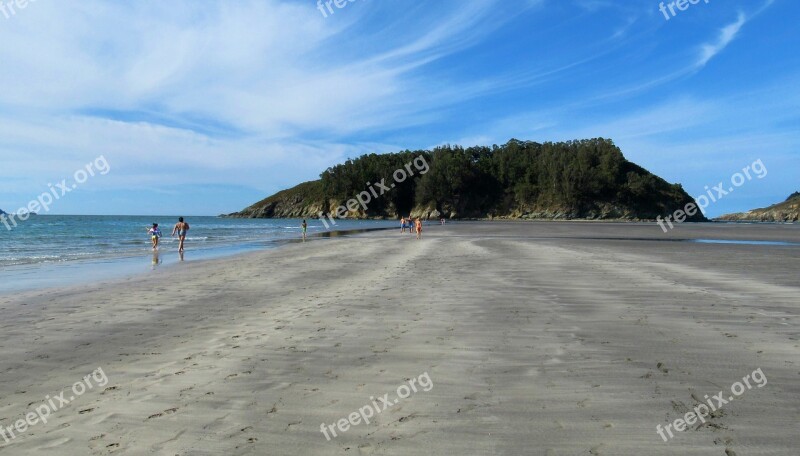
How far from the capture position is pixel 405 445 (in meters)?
3.93

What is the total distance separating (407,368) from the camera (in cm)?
586

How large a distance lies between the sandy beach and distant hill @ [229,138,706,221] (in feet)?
467

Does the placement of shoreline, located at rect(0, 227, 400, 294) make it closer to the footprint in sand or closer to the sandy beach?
the sandy beach

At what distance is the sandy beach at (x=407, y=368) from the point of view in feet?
13.2

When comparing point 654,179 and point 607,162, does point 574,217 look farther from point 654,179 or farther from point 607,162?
point 654,179

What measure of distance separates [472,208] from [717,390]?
159224mm

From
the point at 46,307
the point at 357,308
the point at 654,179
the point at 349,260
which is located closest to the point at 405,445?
the point at 357,308

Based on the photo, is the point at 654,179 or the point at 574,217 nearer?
the point at 574,217

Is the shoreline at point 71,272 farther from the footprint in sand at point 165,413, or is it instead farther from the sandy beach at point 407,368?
the footprint in sand at point 165,413

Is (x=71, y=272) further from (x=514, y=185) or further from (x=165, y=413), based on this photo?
(x=514, y=185)

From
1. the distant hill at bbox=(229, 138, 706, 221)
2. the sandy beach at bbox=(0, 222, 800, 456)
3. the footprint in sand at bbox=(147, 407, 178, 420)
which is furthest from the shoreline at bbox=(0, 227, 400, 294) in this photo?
the distant hill at bbox=(229, 138, 706, 221)

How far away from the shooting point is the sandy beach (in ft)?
13.2

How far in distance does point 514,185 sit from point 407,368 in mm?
164075

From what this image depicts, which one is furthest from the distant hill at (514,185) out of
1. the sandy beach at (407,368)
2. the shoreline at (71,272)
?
the sandy beach at (407,368)
